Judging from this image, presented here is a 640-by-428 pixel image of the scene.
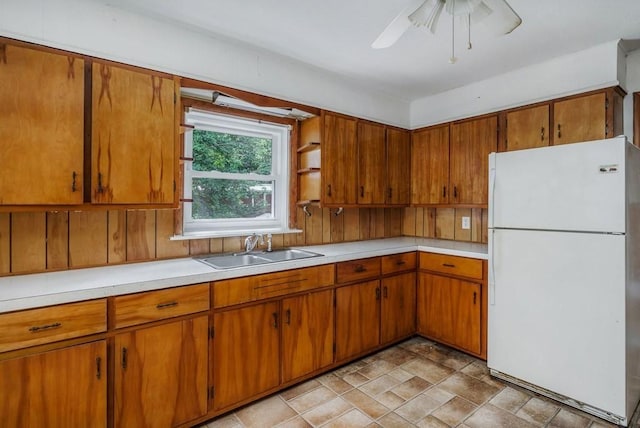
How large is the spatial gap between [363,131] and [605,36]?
5.85 ft

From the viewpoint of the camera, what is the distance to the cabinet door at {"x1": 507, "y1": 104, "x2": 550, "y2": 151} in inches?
105

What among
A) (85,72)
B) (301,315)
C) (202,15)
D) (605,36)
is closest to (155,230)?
(85,72)

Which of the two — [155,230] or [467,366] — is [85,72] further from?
[467,366]

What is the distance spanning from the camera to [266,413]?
207 cm

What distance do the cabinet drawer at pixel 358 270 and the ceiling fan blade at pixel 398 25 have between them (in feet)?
5.04

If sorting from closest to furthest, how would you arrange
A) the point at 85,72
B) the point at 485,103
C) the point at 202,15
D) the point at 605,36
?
the point at 85,72 < the point at 202,15 < the point at 605,36 < the point at 485,103

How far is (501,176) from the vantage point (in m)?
2.39

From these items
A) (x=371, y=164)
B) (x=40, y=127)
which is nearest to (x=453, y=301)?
(x=371, y=164)

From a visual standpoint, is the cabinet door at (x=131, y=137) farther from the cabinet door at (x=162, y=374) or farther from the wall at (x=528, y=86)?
the wall at (x=528, y=86)

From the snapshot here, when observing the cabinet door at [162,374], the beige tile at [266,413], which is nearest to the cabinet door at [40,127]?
the cabinet door at [162,374]

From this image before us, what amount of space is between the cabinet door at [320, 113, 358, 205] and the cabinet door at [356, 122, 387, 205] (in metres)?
0.08

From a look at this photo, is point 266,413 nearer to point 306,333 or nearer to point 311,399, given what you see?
point 311,399

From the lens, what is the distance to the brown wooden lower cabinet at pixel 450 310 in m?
2.74

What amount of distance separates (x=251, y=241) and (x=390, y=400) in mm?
1479
